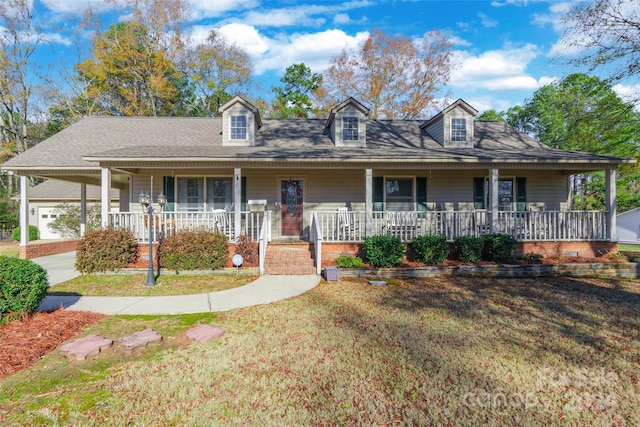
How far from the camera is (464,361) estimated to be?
3516 millimetres

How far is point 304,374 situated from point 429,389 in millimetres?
1246

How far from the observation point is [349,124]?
460 inches

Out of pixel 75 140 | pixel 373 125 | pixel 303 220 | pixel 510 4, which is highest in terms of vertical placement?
pixel 510 4

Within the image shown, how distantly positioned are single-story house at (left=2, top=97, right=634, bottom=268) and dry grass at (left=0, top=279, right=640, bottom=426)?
414 centimetres

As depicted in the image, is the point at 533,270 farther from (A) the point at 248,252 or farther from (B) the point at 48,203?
(B) the point at 48,203

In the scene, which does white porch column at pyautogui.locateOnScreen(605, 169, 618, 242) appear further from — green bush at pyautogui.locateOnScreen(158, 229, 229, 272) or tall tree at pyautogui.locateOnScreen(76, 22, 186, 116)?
tall tree at pyautogui.locateOnScreen(76, 22, 186, 116)

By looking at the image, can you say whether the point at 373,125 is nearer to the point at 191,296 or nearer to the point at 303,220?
the point at 303,220

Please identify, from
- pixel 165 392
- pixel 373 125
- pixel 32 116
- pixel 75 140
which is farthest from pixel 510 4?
pixel 32 116

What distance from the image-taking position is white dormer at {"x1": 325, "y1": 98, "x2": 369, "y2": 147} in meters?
11.5

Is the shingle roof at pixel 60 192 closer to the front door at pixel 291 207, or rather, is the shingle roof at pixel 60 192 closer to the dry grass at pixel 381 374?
the front door at pixel 291 207

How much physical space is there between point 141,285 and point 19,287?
2.72 m

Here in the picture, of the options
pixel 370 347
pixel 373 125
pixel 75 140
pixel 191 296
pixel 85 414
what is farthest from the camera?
pixel 373 125

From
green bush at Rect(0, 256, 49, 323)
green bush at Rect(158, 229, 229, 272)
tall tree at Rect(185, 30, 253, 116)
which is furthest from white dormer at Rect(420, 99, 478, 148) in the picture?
tall tree at Rect(185, 30, 253, 116)

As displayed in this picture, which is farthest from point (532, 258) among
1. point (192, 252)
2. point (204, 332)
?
point (192, 252)
